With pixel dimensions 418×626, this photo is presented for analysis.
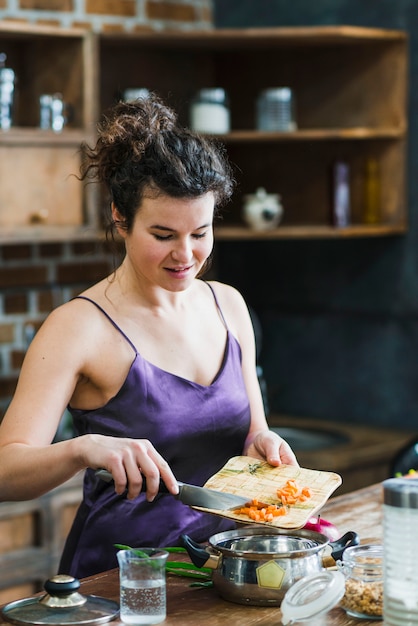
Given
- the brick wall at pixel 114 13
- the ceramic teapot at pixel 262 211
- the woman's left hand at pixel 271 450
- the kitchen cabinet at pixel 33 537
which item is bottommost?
the kitchen cabinet at pixel 33 537

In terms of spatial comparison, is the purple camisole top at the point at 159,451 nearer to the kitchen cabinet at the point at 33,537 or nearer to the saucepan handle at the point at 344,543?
the saucepan handle at the point at 344,543

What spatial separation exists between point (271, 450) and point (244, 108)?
8.18 ft

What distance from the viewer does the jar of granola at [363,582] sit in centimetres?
164

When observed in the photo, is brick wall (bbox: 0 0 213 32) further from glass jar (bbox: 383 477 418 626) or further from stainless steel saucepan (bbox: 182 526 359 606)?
glass jar (bbox: 383 477 418 626)

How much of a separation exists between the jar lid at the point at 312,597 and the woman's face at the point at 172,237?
675mm

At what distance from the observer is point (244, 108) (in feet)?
14.0

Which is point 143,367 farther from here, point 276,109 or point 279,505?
point 276,109

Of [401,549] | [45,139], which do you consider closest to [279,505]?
[401,549]

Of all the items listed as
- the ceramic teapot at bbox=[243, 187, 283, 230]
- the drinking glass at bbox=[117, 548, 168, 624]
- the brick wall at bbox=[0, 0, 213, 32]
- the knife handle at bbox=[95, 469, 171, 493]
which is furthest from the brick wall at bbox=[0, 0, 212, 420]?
the drinking glass at bbox=[117, 548, 168, 624]

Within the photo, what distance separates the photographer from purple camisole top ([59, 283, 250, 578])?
→ 6.89ft

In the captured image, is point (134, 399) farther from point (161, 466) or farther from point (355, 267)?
point (355, 267)

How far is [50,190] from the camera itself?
3.53 meters

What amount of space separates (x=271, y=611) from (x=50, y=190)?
2.14 meters

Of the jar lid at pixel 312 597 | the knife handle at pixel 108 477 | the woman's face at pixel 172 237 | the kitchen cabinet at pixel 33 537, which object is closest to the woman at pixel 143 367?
the woman's face at pixel 172 237
